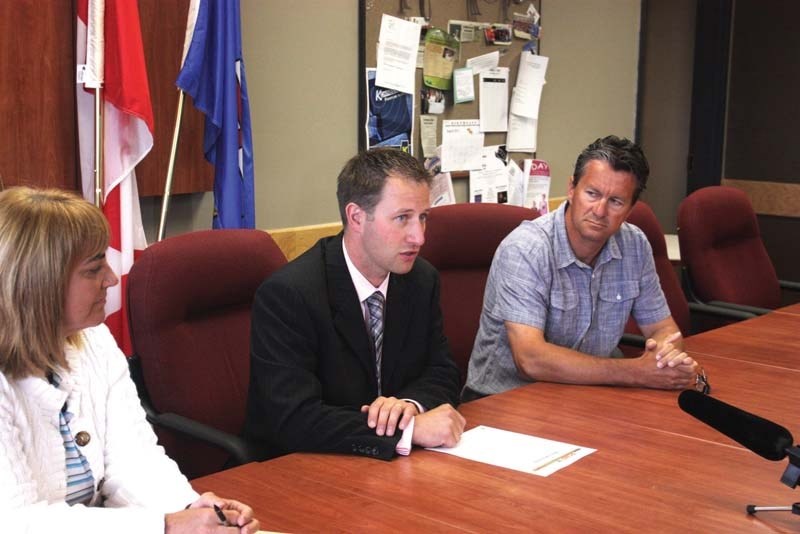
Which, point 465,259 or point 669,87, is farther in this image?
point 669,87

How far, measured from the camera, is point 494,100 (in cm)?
469

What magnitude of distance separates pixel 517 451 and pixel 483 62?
299 centimetres

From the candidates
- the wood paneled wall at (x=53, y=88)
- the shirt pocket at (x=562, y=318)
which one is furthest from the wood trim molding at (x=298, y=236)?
the shirt pocket at (x=562, y=318)

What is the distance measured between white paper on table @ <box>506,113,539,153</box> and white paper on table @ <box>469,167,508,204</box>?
0.15m

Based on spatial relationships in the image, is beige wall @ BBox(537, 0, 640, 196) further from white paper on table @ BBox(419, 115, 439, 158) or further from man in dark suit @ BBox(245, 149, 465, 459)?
man in dark suit @ BBox(245, 149, 465, 459)

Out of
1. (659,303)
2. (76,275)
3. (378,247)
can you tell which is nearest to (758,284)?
(659,303)

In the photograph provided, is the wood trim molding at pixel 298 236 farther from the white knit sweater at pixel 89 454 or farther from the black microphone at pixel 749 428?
the black microphone at pixel 749 428

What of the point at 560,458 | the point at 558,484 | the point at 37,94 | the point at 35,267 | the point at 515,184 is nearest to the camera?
the point at 35,267

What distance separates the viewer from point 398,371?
232cm

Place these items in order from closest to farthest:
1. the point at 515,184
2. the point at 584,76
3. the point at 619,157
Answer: the point at 619,157
the point at 515,184
the point at 584,76

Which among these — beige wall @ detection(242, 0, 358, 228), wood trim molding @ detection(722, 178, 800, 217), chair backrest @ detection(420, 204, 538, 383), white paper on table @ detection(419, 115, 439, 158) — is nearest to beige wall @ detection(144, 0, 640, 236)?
beige wall @ detection(242, 0, 358, 228)

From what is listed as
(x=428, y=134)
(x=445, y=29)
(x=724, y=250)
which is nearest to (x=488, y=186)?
(x=428, y=134)

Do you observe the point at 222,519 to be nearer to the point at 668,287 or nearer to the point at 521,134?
the point at 668,287

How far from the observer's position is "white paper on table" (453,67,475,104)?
4.42m
